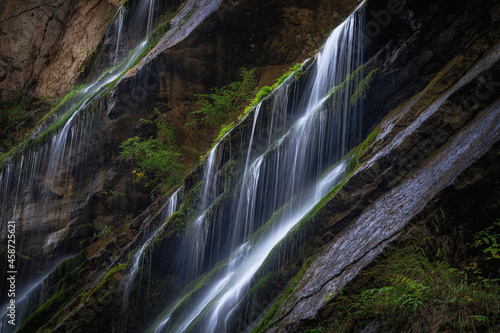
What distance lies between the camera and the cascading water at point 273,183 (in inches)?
217

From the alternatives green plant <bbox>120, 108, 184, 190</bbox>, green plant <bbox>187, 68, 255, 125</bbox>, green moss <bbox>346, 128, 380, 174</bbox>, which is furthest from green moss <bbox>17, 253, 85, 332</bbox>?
green moss <bbox>346, 128, 380, 174</bbox>

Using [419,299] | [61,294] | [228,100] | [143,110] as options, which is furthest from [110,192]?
[419,299]

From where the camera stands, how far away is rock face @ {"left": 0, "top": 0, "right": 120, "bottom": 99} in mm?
20312

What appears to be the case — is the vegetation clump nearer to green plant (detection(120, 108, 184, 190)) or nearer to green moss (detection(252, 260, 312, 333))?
green moss (detection(252, 260, 312, 333))

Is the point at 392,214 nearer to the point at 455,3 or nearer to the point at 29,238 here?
the point at 455,3

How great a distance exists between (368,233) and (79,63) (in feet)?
66.6

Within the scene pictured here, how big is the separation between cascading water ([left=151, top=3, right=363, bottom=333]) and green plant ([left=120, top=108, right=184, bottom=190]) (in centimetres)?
477

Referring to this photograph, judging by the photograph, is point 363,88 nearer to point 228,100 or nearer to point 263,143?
point 263,143

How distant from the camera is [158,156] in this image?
1261cm

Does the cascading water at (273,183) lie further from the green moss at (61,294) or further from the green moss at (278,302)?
the green moss at (61,294)

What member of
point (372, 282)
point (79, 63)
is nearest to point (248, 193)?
point (372, 282)

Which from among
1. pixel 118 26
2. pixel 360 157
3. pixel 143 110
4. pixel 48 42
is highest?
pixel 48 42

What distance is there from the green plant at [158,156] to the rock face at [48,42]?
932 cm

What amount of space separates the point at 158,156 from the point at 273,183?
6.94 meters
